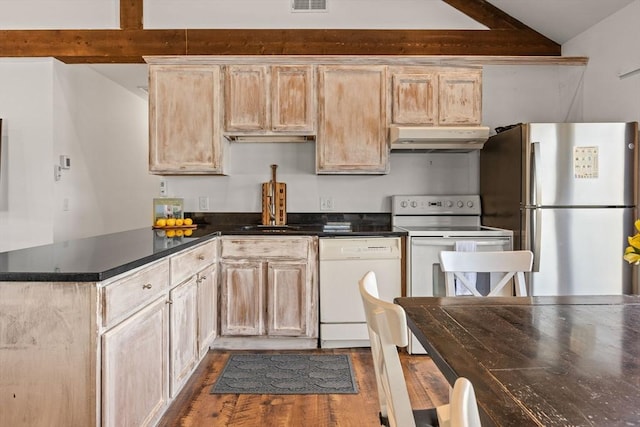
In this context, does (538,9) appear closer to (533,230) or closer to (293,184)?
(533,230)

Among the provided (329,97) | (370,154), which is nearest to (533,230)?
(370,154)

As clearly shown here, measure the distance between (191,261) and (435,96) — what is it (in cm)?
231

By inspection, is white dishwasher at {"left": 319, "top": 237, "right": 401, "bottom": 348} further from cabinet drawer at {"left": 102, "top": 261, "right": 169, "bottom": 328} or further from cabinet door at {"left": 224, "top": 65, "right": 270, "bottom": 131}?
cabinet drawer at {"left": 102, "top": 261, "right": 169, "bottom": 328}

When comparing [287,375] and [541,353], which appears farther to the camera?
[287,375]

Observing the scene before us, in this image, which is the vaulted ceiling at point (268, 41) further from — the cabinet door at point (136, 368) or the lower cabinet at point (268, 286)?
the cabinet door at point (136, 368)

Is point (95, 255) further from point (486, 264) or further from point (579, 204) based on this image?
point (579, 204)

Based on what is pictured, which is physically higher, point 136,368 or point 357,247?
point 357,247

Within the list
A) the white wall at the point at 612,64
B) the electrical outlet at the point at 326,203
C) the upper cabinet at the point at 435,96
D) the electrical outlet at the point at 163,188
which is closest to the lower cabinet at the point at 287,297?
the electrical outlet at the point at 326,203

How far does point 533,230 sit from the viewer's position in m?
3.01

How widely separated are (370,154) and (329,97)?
0.56 m

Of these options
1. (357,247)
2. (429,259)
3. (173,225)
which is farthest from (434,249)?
A: (173,225)

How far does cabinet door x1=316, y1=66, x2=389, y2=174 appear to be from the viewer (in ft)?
11.6

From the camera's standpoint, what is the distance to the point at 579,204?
297cm

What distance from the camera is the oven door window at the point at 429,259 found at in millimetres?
3193
